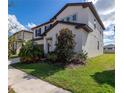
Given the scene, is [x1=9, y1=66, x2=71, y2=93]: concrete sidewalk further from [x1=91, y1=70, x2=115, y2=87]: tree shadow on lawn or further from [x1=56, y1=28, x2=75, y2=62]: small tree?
[x1=56, y1=28, x2=75, y2=62]: small tree

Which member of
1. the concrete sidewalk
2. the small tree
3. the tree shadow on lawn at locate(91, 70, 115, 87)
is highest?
the small tree

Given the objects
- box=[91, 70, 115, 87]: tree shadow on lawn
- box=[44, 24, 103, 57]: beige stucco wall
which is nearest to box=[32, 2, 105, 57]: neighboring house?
box=[44, 24, 103, 57]: beige stucco wall

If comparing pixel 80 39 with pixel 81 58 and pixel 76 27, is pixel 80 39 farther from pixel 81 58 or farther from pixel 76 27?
pixel 81 58

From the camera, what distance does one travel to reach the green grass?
9.30 ft

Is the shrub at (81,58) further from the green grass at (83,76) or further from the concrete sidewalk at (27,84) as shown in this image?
the concrete sidewalk at (27,84)

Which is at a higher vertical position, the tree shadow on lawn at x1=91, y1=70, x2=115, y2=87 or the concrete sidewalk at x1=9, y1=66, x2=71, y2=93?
the tree shadow on lawn at x1=91, y1=70, x2=115, y2=87

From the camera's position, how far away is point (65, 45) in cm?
463

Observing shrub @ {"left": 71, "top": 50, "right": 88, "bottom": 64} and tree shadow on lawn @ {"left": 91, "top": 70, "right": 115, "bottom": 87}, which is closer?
tree shadow on lawn @ {"left": 91, "top": 70, "right": 115, "bottom": 87}

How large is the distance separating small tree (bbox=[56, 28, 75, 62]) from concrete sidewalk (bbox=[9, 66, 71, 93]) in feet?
3.03

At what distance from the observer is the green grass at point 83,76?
2.83 m

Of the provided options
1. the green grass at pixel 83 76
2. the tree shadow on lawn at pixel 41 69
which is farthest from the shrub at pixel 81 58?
the tree shadow on lawn at pixel 41 69
